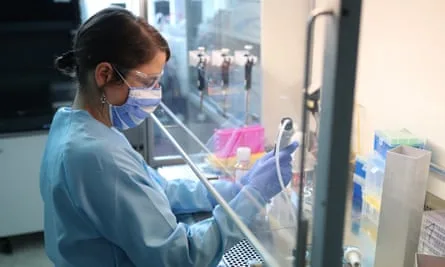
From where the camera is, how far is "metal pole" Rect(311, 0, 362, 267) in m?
0.59

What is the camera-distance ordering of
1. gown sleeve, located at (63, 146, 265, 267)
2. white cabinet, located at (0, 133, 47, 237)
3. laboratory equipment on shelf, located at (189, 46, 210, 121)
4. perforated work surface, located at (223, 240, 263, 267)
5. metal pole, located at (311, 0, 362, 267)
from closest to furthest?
metal pole, located at (311, 0, 362, 267) → gown sleeve, located at (63, 146, 265, 267) → perforated work surface, located at (223, 240, 263, 267) → laboratory equipment on shelf, located at (189, 46, 210, 121) → white cabinet, located at (0, 133, 47, 237)

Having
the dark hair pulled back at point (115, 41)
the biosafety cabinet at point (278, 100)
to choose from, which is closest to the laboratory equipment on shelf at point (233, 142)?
the biosafety cabinet at point (278, 100)

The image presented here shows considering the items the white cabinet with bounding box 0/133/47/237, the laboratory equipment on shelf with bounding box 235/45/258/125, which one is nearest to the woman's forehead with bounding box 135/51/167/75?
the laboratory equipment on shelf with bounding box 235/45/258/125

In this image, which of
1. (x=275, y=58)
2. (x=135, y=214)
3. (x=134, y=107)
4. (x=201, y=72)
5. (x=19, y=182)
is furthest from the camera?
(x=19, y=182)

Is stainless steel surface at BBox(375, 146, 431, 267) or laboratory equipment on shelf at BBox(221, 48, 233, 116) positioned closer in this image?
stainless steel surface at BBox(375, 146, 431, 267)

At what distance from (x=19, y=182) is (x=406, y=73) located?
2.04 metres

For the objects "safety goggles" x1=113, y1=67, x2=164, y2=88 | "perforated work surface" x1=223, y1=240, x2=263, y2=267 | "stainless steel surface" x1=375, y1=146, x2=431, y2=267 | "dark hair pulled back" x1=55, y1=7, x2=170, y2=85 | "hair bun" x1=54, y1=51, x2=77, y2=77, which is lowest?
"perforated work surface" x1=223, y1=240, x2=263, y2=267

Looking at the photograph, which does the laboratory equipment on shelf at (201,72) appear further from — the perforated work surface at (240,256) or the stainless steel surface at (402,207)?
the stainless steel surface at (402,207)

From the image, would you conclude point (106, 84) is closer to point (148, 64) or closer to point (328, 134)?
point (148, 64)

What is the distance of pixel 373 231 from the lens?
4.36 ft

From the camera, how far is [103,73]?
1.11 metres

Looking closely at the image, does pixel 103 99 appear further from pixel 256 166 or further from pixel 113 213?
pixel 256 166

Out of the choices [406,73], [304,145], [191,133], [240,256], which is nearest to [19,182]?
[191,133]

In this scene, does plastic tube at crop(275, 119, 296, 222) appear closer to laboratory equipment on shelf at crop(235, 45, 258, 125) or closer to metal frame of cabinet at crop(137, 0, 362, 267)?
metal frame of cabinet at crop(137, 0, 362, 267)
